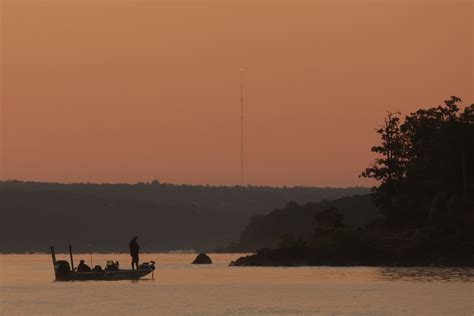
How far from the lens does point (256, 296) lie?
9531cm

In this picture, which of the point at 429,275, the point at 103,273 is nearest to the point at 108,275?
the point at 103,273

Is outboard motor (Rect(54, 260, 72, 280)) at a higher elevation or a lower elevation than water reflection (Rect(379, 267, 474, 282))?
higher

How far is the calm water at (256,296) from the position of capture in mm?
80375

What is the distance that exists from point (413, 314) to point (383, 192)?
101m

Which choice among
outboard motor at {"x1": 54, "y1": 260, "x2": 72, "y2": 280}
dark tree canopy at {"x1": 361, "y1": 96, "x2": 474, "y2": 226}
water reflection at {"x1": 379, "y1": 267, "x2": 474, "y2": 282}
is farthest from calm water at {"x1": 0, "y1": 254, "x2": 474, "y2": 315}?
dark tree canopy at {"x1": 361, "y1": 96, "x2": 474, "y2": 226}

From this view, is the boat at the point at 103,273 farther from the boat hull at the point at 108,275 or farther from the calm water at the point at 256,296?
the calm water at the point at 256,296

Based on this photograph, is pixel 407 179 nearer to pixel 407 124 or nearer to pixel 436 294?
pixel 407 124

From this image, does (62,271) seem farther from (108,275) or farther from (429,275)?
(429,275)

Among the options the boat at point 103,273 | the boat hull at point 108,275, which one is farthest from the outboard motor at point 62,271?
the boat hull at point 108,275

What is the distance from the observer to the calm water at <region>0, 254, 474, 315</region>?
264ft

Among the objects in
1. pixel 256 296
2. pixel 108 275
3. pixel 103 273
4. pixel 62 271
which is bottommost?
pixel 256 296

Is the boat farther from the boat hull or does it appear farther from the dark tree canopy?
the dark tree canopy

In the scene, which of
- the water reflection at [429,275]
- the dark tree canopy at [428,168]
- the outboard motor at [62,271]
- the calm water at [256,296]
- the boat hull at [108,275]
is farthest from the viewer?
the dark tree canopy at [428,168]

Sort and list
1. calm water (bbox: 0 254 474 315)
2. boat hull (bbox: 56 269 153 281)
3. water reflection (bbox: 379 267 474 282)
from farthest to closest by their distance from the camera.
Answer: water reflection (bbox: 379 267 474 282)
boat hull (bbox: 56 269 153 281)
calm water (bbox: 0 254 474 315)
